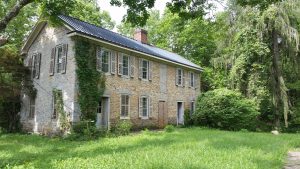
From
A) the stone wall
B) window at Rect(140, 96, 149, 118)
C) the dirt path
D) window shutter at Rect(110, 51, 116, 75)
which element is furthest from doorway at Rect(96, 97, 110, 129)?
the dirt path

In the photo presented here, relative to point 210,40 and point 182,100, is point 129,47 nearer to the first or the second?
point 182,100

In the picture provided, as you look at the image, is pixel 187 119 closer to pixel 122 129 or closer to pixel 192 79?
pixel 192 79

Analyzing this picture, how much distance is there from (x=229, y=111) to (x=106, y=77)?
33.3 feet

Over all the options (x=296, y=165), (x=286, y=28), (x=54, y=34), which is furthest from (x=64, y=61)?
(x=286, y=28)

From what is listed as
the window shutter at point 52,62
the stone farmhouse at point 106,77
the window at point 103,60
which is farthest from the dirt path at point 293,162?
the window shutter at point 52,62

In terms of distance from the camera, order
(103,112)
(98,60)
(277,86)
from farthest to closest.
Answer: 1. (277,86)
2. (103,112)
3. (98,60)

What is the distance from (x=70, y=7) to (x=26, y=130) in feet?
31.5

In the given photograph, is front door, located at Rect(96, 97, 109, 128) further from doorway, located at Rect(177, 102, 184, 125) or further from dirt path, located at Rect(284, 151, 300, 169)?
dirt path, located at Rect(284, 151, 300, 169)

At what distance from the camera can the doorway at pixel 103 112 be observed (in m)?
18.5

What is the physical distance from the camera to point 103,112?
18.7 m

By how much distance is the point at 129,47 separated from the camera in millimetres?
19609

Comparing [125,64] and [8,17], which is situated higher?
[8,17]

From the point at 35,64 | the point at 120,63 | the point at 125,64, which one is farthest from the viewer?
the point at 35,64

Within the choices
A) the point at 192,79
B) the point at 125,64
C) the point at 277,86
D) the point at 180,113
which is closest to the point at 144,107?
the point at 125,64
